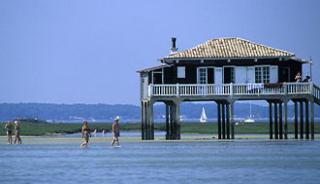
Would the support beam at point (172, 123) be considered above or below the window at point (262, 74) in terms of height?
below

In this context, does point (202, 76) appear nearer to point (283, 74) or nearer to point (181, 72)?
point (181, 72)

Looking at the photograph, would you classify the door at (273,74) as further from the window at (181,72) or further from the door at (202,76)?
the window at (181,72)

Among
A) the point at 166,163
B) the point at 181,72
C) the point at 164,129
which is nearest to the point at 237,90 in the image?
the point at 181,72

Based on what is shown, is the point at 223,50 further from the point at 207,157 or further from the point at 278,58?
the point at 207,157

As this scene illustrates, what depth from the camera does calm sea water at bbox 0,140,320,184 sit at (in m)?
45.9

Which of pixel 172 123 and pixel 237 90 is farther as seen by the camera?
pixel 172 123

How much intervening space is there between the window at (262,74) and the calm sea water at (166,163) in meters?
4.55

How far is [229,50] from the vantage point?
7944cm

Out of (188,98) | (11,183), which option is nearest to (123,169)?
(11,183)

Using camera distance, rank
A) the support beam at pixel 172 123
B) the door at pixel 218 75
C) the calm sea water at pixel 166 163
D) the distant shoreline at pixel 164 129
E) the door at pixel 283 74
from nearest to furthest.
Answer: the calm sea water at pixel 166 163 → the door at pixel 218 75 → the door at pixel 283 74 → the support beam at pixel 172 123 → the distant shoreline at pixel 164 129

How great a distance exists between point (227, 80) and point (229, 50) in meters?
2.01

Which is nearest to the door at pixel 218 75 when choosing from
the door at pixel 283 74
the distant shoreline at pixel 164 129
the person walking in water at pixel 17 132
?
the door at pixel 283 74

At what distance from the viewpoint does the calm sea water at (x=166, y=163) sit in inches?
1807

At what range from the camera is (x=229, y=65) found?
78875 mm
